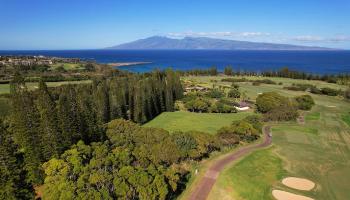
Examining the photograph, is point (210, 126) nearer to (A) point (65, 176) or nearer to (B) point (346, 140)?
(B) point (346, 140)

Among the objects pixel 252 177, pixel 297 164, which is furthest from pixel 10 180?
pixel 297 164

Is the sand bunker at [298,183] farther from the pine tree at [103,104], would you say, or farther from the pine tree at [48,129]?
the pine tree at [103,104]

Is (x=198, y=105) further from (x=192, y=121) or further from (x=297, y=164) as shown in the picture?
(x=297, y=164)

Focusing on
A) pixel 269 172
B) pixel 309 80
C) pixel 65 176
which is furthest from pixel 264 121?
pixel 309 80

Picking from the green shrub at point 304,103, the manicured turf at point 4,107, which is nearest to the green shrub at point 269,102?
the green shrub at point 304,103

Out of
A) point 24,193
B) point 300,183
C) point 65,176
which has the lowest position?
point 300,183

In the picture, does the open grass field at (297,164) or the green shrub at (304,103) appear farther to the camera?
the green shrub at (304,103)
